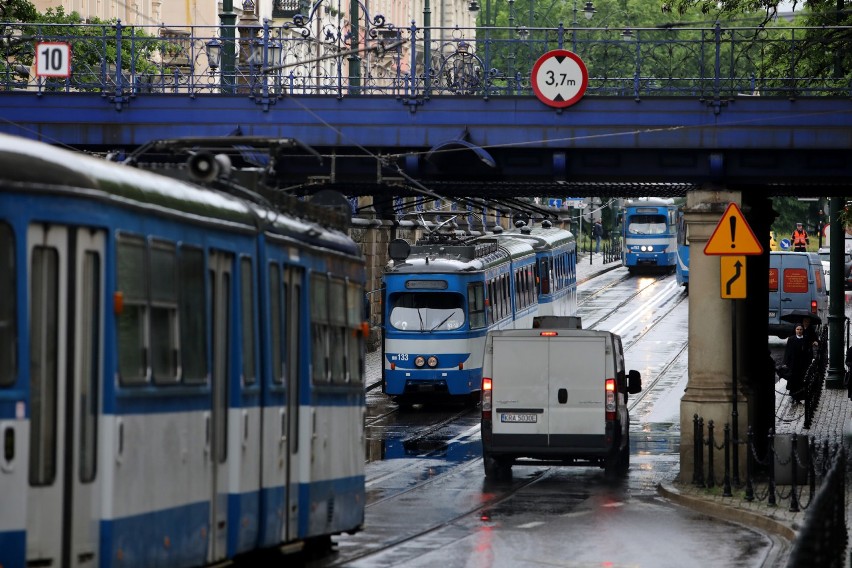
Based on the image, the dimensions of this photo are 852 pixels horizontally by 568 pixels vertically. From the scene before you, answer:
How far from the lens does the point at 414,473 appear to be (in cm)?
2698

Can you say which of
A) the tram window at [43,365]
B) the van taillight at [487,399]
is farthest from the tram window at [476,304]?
the tram window at [43,365]

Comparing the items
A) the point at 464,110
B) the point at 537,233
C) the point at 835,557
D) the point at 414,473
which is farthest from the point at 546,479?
the point at 537,233

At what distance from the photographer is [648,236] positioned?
7944 centimetres

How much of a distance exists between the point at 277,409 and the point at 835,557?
3.96 m

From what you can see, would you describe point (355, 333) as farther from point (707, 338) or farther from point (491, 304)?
point (491, 304)

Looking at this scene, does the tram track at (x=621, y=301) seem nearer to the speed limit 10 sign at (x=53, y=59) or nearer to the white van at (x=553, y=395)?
the white van at (x=553, y=395)

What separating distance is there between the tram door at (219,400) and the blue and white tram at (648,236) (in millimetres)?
67962

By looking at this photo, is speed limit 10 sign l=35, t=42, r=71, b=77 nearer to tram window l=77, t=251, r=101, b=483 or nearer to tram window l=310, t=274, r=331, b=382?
tram window l=310, t=274, r=331, b=382

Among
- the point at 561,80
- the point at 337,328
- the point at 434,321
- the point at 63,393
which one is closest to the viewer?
the point at 63,393

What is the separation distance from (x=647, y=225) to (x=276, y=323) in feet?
221

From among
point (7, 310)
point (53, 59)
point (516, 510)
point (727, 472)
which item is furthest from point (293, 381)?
point (53, 59)

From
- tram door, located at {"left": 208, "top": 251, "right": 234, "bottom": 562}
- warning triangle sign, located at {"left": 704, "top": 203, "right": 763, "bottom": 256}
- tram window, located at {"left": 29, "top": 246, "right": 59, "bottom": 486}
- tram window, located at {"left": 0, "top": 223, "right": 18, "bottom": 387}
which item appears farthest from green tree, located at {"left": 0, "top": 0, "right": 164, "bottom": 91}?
tram window, located at {"left": 0, "top": 223, "right": 18, "bottom": 387}

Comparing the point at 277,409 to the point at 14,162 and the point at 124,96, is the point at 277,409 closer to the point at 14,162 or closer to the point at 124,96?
the point at 14,162

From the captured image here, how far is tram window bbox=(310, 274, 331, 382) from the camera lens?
48.2ft
